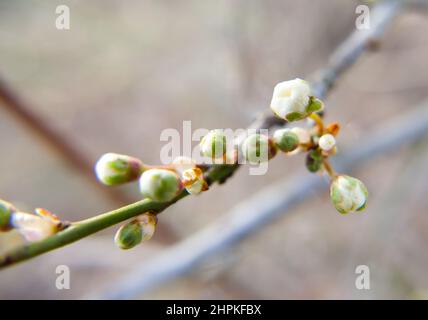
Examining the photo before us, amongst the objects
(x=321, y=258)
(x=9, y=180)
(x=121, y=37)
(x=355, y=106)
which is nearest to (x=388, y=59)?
(x=355, y=106)

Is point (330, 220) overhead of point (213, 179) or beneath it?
overhead

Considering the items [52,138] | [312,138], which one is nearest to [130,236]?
[312,138]

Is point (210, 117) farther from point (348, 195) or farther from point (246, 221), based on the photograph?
point (348, 195)

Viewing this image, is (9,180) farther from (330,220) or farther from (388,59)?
(388,59)

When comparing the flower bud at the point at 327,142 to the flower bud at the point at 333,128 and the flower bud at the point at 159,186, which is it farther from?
the flower bud at the point at 159,186

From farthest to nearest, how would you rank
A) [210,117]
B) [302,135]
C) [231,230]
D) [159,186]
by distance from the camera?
[210,117] < [231,230] < [302,135] < [159,186]

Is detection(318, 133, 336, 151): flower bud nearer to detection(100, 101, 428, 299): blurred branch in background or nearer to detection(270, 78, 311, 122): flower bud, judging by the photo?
detection(270, 78, 311, 122): flower bud
